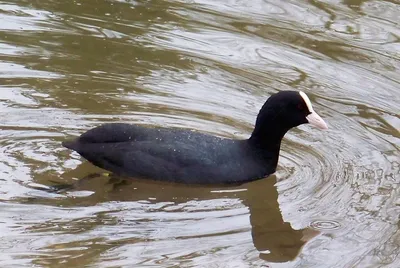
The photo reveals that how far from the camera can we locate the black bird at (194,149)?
7258 millimetres

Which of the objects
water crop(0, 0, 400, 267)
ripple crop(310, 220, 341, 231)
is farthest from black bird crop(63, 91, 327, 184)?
ripple crop(310, 220, 341, 231)

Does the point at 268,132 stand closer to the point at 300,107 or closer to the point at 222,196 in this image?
the point at 300,107

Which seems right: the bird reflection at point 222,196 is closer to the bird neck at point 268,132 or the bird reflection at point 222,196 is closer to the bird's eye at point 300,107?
the bird neck at point 268,132

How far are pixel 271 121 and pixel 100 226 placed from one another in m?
1.69

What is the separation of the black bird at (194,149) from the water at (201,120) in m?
0.11

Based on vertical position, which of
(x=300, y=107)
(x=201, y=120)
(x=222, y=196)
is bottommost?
(x=222, y=196)

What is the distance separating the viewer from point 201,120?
830 cm

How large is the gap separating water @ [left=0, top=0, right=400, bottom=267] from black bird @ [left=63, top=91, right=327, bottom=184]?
0.37 feet

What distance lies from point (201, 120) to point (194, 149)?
3.39 ft

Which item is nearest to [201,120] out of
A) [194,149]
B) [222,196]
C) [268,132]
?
[268,132]

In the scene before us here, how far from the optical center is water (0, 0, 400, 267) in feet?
21.0

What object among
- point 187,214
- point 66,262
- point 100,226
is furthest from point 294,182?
point 66,262

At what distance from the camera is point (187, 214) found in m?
6.82

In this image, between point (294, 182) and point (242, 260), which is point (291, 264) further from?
point (294, 182)
